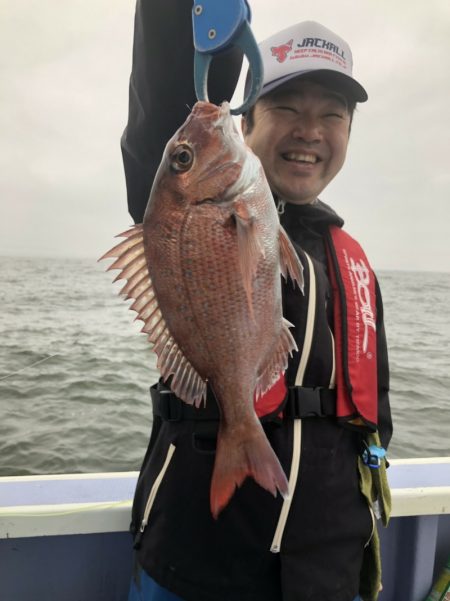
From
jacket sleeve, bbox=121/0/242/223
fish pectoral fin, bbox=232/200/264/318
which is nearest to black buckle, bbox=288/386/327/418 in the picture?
fish pectoral fin, bbox=232/200/264/318

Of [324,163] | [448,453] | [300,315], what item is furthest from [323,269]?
[448,453]

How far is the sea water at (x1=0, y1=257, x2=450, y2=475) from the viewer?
5.72m

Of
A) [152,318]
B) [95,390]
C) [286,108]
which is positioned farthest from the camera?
[95,390]

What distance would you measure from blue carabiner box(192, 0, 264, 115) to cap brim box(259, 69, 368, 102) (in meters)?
0.48

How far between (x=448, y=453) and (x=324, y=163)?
543 cm

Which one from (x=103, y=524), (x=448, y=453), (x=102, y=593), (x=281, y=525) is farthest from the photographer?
(x=448, y=453)

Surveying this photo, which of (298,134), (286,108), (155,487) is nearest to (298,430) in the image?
(155,487)

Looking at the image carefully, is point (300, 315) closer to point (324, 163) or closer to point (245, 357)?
point (245, 357)

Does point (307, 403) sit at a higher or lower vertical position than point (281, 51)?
lower

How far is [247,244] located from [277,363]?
0.36 metres

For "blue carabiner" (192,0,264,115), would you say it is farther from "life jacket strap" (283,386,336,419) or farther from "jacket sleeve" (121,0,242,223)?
"life jacket strap" (283,386,336,419)

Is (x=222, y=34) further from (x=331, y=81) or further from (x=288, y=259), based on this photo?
(x=331, y=81)

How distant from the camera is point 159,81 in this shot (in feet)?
5.20

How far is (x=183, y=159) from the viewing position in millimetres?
1251
